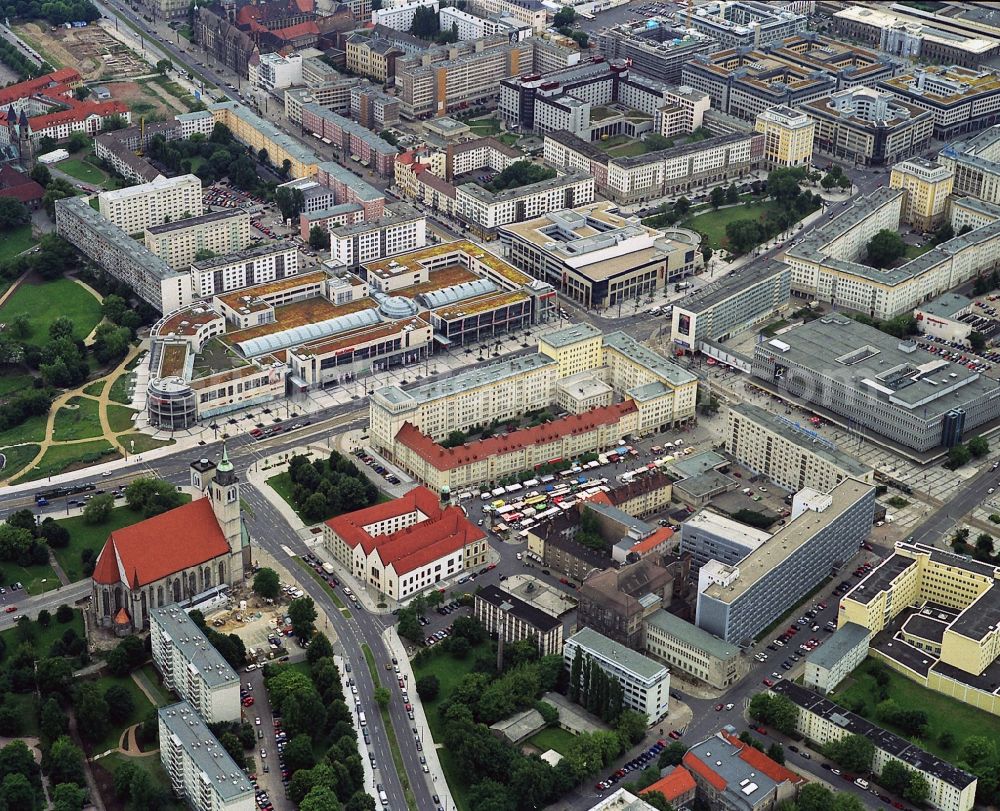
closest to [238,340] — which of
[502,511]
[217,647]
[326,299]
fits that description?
[326,299]

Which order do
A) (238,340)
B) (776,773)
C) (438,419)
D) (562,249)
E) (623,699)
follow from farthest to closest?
(562,249) < (238,340) < (438,419) < (623,699) < (776,773)

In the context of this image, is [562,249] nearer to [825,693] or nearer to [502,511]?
[502,511]

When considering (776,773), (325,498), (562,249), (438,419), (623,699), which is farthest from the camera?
(562,249)

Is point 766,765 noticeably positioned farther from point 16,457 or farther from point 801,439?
point 16,457

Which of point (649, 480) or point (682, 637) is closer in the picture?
point (682, 637)

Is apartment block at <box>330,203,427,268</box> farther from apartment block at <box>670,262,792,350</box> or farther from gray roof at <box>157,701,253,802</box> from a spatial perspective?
gray roof at <box>157,701,253,802</box>

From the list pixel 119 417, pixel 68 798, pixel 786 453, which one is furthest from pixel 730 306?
pixel 68 798

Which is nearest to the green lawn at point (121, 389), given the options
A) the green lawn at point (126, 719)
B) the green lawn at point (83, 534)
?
the green lawn at point (83, 534)

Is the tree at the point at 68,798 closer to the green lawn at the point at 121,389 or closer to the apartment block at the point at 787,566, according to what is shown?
the apartment block at the point at 787,566
